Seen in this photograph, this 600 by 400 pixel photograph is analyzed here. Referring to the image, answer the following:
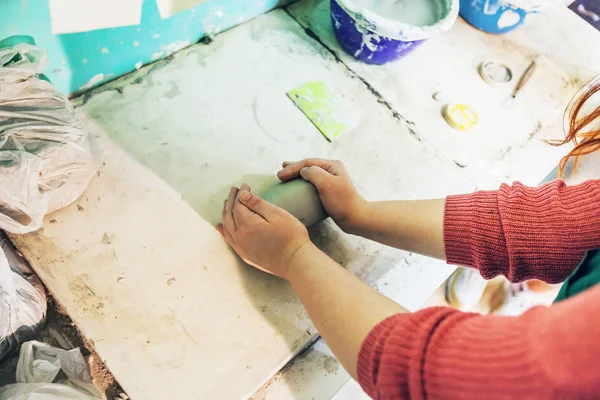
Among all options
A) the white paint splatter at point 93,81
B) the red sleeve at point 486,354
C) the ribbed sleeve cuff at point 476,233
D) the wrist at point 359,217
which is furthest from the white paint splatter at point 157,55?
the red sleeve at point 486,354

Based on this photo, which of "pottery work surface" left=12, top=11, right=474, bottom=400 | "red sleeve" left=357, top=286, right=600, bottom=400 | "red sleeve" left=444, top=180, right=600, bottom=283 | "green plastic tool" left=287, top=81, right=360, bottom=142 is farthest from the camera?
"green plastic tool" left=287, top=81, right=360, bottom=142

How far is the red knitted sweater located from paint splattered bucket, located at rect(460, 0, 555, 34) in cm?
86

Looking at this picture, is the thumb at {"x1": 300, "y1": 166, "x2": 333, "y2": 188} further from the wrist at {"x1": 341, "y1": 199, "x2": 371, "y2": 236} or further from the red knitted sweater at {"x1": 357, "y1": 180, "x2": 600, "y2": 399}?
the red knitted sweater at {"x1": 357, "y1": 180, "x2": 600, "y2": 399}

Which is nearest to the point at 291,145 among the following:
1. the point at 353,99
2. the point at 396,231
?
the point at 353,99

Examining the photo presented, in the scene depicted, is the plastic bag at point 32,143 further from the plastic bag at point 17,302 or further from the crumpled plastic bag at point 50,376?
the crumpled plastic bag at point 50,376

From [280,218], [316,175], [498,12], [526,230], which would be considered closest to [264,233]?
[280,218]

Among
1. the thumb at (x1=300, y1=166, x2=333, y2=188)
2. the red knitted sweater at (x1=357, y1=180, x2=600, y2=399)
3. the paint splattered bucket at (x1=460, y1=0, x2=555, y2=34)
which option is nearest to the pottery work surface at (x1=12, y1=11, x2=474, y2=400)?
the thumb at (x1=300, y1=166, x2=333, y2=188)

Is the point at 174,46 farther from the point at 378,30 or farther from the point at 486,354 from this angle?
the point at 486,354

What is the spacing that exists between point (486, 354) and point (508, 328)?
1.5 inches

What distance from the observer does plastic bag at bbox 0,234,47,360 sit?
775 mm

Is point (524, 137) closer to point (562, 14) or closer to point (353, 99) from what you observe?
point (353, 99)

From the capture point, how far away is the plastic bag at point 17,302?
775 mm

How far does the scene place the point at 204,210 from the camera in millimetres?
1030

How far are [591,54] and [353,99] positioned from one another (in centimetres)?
92
